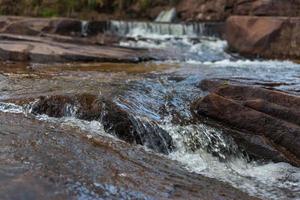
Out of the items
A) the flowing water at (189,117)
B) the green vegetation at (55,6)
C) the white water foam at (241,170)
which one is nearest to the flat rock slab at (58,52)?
the flowing water at (189,117)

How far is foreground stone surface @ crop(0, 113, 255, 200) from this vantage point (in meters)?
4.12

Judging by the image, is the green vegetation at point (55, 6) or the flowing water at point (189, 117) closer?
the flowing water at point (189, 117)

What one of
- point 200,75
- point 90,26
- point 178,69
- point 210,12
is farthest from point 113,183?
point 210,12

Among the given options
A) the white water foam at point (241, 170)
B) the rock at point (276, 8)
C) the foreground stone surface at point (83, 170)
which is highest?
the rock at point (276, 8)

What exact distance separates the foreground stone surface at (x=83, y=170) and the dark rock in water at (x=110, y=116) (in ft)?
1.50

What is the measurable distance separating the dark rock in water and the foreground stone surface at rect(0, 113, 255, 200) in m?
0.46

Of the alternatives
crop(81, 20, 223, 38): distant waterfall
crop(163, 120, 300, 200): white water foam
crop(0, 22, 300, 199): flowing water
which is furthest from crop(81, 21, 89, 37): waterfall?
crop(163, 120, 300, 200): white water foam

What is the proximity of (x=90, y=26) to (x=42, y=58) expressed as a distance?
19.5 feet

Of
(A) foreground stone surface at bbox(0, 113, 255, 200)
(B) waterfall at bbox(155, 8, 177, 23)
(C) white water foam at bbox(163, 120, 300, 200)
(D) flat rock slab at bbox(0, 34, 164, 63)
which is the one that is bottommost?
(C) white water foam at bbox(163, 120, 300, 200)

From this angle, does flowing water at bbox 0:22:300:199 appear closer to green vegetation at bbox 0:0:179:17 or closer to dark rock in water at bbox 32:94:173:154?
dark rock in water at bbox 32:94:173:154

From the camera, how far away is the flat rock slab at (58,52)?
11430mm

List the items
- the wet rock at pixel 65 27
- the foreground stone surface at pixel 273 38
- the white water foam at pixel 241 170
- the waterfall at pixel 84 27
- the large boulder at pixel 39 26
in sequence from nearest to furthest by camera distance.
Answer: the white water foam at pixel 241 170
the foreground stone surface at pixel 273 38
the large boulder at pixel 39 26
the wet rock at pixel 65 27
the waterfall at pixel 84 27

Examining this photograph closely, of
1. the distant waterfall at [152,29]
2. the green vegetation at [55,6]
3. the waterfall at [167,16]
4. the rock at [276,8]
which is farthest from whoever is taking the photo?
the green vegetation at [55,6]

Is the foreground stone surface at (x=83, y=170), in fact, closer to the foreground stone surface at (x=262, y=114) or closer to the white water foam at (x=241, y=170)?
the white water foam at (x=241, y=170)
